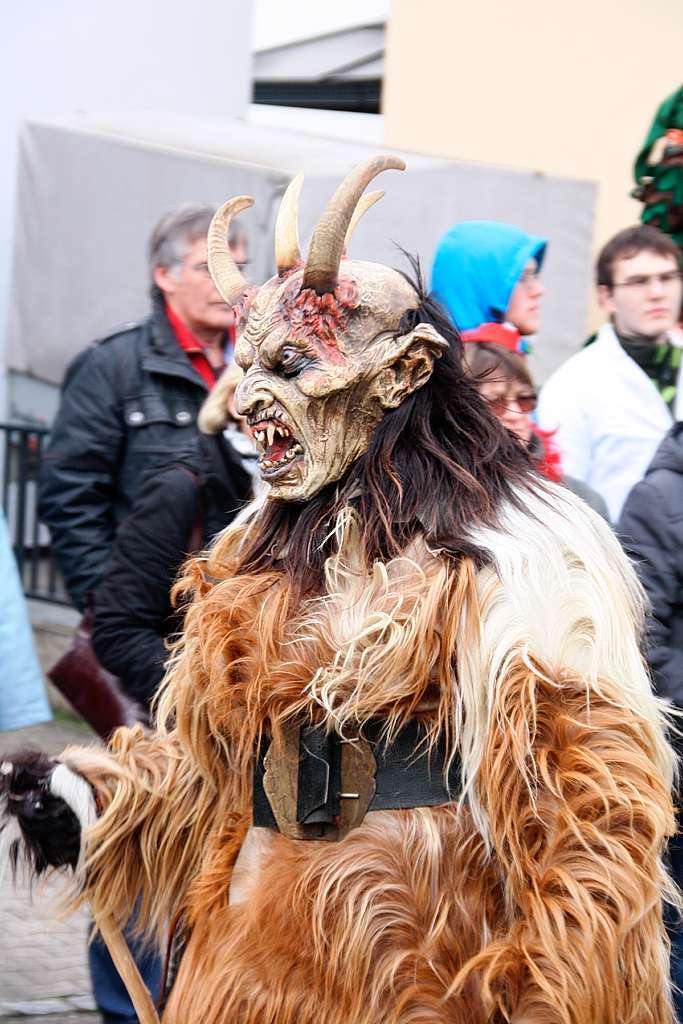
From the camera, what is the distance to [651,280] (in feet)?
15.8

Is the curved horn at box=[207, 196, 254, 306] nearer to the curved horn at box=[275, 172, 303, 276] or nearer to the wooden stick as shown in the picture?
the curved horn at box=[275, 172, 303, 276]

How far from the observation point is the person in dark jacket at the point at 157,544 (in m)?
3.63

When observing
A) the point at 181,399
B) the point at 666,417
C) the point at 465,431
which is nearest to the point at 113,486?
the point at 181,399

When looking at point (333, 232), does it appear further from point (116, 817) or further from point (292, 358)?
point (116, 817)

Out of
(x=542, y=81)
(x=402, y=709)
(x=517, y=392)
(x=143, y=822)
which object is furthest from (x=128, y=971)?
(x=542, y=81)

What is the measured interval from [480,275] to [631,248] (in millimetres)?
567

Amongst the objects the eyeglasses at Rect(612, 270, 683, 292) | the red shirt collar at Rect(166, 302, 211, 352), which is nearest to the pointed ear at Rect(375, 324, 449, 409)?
the red shirt collar at Rect(166, 302, 211, 352)

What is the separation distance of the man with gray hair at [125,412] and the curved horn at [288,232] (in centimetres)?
192

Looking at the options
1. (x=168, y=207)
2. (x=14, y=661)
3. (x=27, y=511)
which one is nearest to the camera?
(x=14, y=661)

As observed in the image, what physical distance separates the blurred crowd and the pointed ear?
0.99 meters

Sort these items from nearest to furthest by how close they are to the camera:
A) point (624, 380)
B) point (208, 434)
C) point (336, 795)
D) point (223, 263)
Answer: point (336, 795) → point (223, 263) → point (208, 434) → point (624, 380)

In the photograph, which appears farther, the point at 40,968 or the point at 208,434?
the point at 40,968

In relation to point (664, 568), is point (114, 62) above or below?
above

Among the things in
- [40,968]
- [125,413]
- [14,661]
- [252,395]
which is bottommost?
[40,968]
